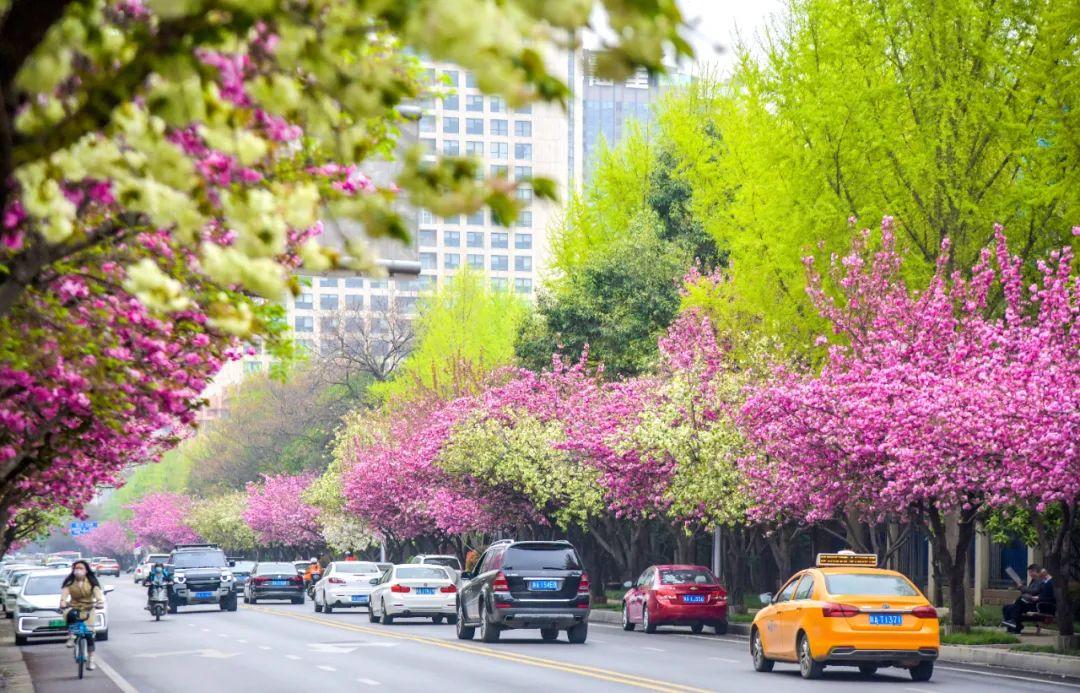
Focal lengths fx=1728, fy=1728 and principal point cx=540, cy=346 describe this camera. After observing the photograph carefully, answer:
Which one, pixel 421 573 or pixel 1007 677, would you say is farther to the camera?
pixel 421 573

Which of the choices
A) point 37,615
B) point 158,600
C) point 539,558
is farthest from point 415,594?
point 539,558

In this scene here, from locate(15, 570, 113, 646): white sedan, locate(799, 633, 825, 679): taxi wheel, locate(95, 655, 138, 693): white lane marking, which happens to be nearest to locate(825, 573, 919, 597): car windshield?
locate(799, 633, 825, 679): taxi wheel

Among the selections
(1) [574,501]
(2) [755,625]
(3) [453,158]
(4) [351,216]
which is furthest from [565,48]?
(1) [574,501]

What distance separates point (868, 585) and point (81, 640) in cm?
1132

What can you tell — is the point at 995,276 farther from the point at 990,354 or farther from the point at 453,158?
the point at 453,158

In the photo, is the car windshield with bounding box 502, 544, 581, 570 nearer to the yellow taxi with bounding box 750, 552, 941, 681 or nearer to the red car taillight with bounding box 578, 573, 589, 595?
the red car taillight with bounding box 578, 573, 589, 595

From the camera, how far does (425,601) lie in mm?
40750

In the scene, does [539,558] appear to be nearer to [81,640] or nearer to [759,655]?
[759,655]

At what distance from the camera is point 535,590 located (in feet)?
99.2

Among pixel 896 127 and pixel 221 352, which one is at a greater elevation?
pixel 896 127

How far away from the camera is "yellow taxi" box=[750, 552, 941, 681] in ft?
71.2

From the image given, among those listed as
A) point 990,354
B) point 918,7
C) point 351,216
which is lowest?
point 351,216

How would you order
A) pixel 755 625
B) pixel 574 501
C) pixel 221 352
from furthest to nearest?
pixel 574 501, pixel 755 625, pixel 221 352

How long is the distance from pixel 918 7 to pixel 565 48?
30509 millimetres
